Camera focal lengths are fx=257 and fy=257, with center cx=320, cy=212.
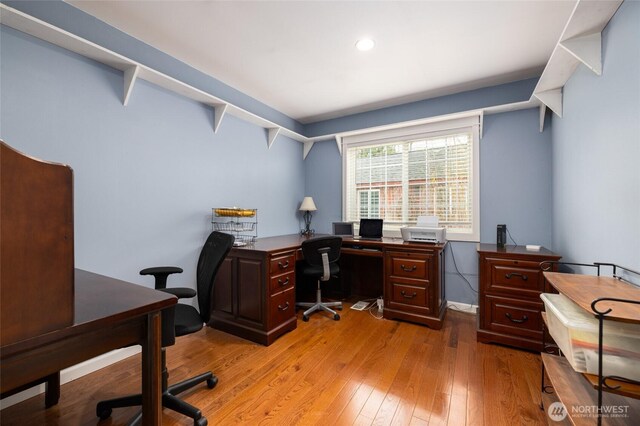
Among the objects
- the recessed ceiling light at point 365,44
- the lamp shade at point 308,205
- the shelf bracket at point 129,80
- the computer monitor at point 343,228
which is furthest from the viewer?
the lamp shade at point 308,205

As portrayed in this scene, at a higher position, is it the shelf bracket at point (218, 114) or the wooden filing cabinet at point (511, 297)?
the shelf bracket at point (218, 114)

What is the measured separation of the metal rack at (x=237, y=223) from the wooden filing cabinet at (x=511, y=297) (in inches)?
90.5

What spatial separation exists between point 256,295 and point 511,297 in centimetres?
222

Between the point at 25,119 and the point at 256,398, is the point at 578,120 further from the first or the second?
the point at 25,119

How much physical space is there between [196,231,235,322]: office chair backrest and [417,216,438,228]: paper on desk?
2.12m

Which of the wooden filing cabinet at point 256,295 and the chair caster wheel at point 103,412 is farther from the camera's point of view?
the wooden filing cabinet at point 256,295

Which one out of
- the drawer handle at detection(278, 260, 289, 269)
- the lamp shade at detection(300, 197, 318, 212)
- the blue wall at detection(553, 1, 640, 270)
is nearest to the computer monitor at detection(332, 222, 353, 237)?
the lamp shade at detection(300, 197, 318, 212)

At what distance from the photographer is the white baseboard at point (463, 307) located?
2920mm

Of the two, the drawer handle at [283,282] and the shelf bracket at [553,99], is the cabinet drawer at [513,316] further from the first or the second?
the drawer handle at [283,282]

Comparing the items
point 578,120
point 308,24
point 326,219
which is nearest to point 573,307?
point 578,120

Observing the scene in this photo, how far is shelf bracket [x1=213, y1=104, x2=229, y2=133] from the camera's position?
8.67 ft

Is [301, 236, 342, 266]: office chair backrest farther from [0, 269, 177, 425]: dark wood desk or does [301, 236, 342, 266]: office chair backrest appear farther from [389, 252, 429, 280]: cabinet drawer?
[0, 269, 177, 425]: dark wood desk

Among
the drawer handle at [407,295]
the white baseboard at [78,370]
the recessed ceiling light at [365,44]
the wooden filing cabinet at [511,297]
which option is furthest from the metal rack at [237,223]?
the wooden filing cabinet at [511,297]

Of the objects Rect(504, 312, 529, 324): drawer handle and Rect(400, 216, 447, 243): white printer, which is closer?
Rect(504, 312, 529, 324): drawer handle
